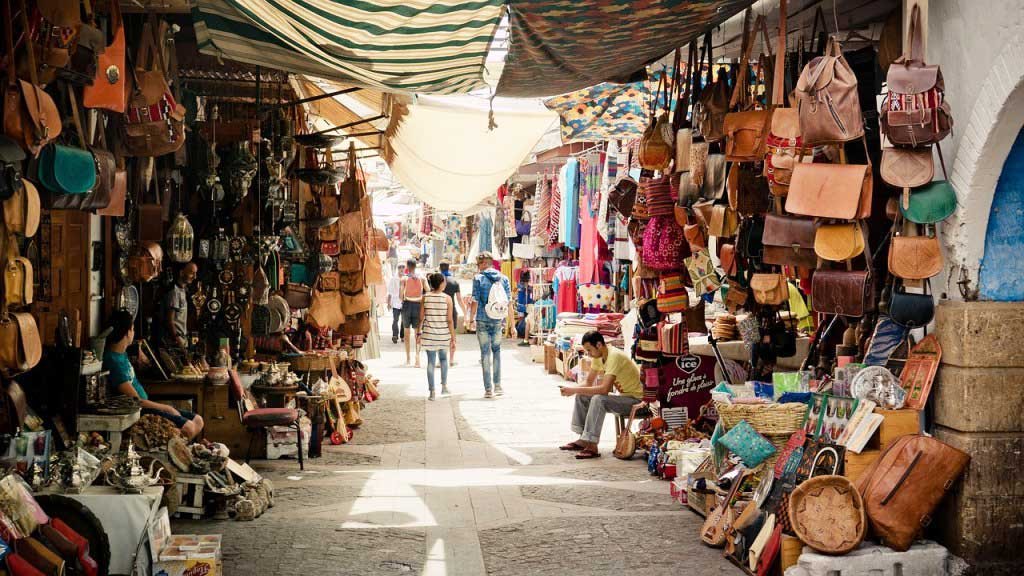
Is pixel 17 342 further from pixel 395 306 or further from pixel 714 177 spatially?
pixel 395 306

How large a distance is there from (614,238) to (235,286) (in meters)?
6.15

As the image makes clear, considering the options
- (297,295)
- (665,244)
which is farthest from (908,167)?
(297,295)

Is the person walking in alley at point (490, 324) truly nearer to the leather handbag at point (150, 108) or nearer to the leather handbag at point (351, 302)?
the leather handbag at point (351, 302)

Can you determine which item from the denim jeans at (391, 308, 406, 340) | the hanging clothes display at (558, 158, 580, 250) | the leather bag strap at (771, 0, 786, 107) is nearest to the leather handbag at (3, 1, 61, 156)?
the leather bag strap at (771, 0, 786, 107)

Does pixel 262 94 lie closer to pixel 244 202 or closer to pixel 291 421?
pixel 244 202

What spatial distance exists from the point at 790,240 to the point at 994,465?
1575mm

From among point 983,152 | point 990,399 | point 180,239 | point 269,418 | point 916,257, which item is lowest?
point 269,418

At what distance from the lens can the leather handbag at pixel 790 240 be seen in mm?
5766

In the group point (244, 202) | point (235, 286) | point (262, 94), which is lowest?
point (235, 286)

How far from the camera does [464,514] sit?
7109 mm

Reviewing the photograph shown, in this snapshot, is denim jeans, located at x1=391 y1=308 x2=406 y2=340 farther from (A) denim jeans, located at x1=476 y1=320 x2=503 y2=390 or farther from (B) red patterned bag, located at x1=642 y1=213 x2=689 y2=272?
(B) red patterned bag, located at x1=642 y1=213 x2=689 y2=272

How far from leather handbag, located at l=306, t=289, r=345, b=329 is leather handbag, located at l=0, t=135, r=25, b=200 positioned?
Result: 683cm

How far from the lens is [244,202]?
30.8 feet

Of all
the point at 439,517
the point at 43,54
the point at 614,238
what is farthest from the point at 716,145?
the point at 614,238
